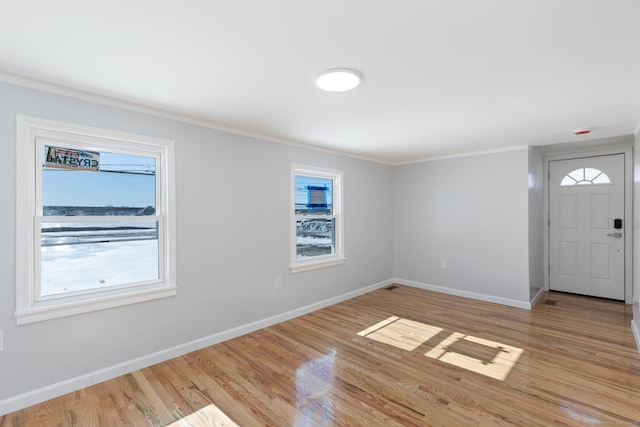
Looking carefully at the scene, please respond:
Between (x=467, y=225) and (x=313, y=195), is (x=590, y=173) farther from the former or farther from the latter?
(x=313, y=195)

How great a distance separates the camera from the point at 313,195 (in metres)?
4.29

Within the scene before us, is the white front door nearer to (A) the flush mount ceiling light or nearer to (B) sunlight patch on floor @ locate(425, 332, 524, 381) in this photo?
(B) sunlight patch on floor @ locate(425, 332, 524, 381)

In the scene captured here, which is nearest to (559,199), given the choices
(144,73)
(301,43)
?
(301,43)

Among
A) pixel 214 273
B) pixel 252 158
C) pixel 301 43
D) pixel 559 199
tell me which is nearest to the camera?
pixel 301 43

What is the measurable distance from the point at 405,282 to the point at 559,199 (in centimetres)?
275

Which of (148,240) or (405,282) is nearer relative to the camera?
(148,240)

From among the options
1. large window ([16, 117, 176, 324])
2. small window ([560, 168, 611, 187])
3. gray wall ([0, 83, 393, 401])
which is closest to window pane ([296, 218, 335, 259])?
gray wall ([0, 83, 393, 401])

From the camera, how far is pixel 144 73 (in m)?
1.99

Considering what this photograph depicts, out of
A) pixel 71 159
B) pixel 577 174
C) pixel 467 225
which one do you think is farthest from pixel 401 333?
pixel 577 174

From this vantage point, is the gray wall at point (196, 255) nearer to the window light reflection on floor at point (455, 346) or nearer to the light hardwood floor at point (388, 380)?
the light hardwood floor at point (388, 380)

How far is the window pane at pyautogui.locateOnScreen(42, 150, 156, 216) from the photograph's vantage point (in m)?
2.29

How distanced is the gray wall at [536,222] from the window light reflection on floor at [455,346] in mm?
1688

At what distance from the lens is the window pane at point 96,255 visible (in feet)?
7.48

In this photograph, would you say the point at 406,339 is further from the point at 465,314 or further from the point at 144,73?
the point at 144,73
